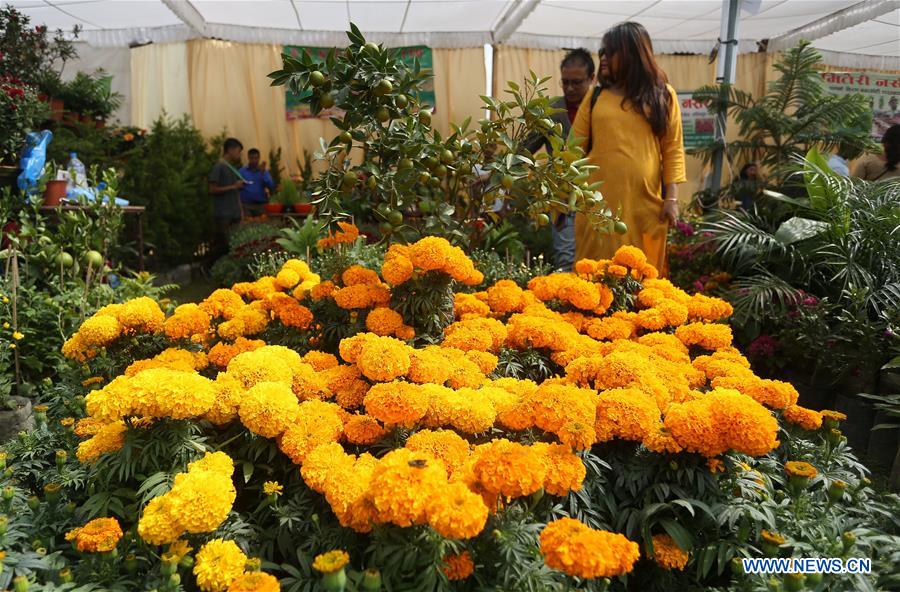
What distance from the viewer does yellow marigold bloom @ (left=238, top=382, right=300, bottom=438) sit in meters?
1.28

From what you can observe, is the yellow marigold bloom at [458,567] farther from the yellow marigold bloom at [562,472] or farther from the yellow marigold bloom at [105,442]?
the yellow marigold bloom at [105,442]

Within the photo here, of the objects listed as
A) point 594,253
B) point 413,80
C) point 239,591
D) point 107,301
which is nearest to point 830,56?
point 594,253

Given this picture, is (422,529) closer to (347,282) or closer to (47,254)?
(347,282)

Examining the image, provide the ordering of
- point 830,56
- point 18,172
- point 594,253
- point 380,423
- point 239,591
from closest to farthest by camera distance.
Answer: point 239,591 → point 380,423 → point 594,253 → point 18,172 → point 830,56

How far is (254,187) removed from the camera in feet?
26.8

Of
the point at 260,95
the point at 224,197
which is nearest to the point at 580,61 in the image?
the point at 224,197

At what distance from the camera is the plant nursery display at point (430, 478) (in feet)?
3.52

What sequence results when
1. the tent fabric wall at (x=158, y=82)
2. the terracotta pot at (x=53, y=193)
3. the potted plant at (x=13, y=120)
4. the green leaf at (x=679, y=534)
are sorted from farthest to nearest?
the tent fabric wall at (x=158, y=82) < the terracotta pot at (x=53, y=193) < the potted plant at (x=13, y=120) < the green leaf at (x=679, y=534)

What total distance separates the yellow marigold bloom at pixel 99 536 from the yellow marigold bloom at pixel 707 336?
5.35 ft

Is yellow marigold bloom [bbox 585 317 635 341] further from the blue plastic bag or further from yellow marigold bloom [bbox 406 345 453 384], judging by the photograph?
the blue plastic bag

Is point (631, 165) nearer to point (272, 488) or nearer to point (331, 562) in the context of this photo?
A: point (272, 488)

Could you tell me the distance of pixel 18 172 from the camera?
14.1 ft

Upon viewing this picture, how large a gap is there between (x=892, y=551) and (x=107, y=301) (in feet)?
11.1

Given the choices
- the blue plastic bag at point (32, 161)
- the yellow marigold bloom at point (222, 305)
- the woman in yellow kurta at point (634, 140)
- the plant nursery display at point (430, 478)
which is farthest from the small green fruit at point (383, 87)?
the blue plastic bag at point (32, 161)
